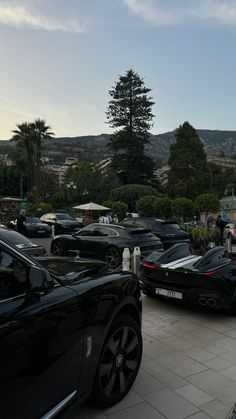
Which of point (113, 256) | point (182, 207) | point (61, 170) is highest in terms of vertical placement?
point (61, 170)

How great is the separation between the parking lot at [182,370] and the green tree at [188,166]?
4151 centimetres

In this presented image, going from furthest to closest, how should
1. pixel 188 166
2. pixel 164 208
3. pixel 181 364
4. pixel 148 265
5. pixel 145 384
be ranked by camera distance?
pixel 188 166
pixel 164 208
pixel 148 265
pixel 181 364
pixel 145 384

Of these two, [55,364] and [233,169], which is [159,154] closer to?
[233,169]

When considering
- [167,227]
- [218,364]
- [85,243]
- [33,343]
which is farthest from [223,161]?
[33,343]

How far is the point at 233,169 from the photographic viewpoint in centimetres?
9450

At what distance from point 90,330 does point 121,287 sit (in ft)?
2.17

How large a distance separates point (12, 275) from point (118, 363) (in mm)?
1382

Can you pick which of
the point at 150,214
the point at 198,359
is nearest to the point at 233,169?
the point at 150,214

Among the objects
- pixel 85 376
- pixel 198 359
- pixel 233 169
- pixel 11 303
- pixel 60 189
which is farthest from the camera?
pixel 233 169

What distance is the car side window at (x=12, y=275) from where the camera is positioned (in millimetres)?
2277

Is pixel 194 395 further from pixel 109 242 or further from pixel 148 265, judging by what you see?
pixel 109 242

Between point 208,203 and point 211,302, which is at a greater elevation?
point 208,203

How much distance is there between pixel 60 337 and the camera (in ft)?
7.69

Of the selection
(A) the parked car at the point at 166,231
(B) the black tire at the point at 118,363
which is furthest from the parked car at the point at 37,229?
(B) the black tire at the point at 118,363
